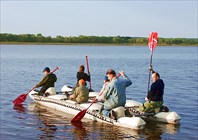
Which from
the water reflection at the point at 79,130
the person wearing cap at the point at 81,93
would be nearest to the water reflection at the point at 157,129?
the water reflection at the point at 79,130

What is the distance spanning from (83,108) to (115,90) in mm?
2190

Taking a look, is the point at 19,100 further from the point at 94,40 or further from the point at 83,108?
the point at 94,40

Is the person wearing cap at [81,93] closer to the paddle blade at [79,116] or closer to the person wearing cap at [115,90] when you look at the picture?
the paddle blade at [79,116]

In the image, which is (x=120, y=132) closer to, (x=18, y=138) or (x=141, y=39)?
(x=18, y=138)

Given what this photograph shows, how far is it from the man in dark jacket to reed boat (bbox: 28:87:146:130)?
0.93 meters

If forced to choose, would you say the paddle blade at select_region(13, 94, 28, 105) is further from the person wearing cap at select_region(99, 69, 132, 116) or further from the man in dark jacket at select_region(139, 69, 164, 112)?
the man in dark jacket at select_region(139, 69, 164, 112)

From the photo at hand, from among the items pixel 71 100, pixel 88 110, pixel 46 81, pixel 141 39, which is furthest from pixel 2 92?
pixel 141 39

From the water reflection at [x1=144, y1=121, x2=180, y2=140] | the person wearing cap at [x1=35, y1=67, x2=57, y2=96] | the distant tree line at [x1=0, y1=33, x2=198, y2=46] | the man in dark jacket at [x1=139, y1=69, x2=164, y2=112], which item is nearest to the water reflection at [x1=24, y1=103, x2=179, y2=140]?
the water reflection at [x1=144, y1=121, x2=180, y2=140]

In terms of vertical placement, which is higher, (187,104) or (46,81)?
(46,81)

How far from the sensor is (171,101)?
19.5 metres

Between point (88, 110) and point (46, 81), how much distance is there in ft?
12.5

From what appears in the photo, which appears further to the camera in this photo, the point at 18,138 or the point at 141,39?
the point at 141,39

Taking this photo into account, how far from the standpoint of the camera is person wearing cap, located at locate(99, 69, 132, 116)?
493 inches

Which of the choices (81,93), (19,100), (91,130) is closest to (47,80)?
(19,100)
